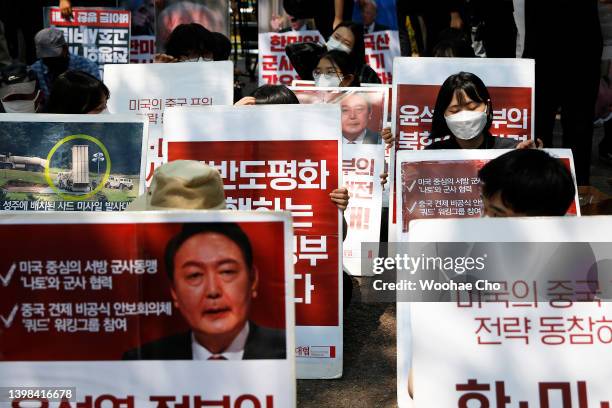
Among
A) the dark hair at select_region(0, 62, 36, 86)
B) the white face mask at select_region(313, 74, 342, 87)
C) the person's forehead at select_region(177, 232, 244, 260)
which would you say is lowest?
the person's forehead at select_region(177, 232, 244, 260)

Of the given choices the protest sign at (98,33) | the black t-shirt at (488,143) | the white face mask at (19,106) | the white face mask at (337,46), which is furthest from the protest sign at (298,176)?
the protest sign at (98,33)

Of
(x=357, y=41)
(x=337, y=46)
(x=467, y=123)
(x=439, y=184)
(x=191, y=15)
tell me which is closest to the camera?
(x=439, y=184)

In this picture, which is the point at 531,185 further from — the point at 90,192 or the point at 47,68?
the point at 47,68

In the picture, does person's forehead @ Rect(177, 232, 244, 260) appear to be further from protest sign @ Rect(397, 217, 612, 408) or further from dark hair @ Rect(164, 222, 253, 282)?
protest sign @ Rect(397, 217, 612, 408)

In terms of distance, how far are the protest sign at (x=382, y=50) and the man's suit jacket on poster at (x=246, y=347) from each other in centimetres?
743

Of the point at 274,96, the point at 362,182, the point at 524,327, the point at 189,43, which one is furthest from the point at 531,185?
the point at 189,43

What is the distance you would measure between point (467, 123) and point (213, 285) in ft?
9.24

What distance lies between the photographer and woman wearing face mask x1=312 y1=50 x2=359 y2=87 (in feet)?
24.5

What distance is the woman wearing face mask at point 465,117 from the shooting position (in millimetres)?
5496

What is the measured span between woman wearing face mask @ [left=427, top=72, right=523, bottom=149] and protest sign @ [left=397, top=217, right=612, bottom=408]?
247 cm

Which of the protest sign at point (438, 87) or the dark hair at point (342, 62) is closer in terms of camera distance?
the protest sign at point (438, 87)

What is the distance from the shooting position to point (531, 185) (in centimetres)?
334

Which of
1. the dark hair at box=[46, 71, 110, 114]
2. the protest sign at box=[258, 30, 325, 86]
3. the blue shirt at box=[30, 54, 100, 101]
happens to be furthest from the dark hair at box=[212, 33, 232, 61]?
the dark hair at box=[46, 71, 110, 114]

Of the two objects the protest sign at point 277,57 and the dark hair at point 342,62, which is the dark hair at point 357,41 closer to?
the protest sign at point 277,57
